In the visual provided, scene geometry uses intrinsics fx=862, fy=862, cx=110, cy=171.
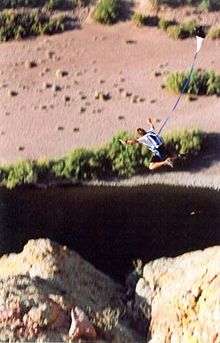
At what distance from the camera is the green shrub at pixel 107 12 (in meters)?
11.1

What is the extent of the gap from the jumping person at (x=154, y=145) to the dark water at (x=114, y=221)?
0.29m

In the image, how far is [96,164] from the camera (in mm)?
10516

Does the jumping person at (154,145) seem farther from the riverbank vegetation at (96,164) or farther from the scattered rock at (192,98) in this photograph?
the scattered rock at (192,98)

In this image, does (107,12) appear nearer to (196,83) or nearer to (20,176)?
(196,83)

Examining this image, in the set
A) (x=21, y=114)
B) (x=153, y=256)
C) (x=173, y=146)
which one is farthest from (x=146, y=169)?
(x=21, y=114)

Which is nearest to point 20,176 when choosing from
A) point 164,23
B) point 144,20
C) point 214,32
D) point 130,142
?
point 130,142

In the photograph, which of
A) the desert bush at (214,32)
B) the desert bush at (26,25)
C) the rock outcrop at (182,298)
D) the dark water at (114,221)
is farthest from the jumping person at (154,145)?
the desert bush at (26,25)

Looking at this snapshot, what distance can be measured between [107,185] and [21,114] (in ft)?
4.83

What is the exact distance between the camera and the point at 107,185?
10.5 metres

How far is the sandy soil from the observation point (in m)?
10.8

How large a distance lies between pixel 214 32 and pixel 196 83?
756 millimetres

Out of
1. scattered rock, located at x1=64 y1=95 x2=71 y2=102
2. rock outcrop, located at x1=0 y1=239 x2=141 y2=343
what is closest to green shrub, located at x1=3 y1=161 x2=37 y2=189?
rock outcrop, located at x1=0 y1=239 x2=141 y2=343

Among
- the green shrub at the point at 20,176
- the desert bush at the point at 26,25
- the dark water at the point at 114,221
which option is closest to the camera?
the dark water at the point at 114,221

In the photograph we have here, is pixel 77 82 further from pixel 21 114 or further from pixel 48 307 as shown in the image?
pixel 48 307
